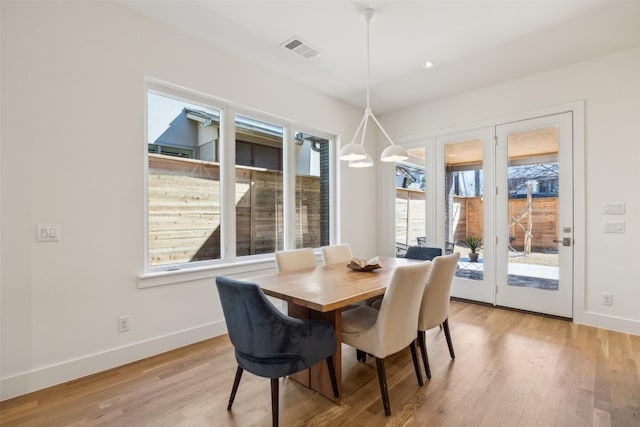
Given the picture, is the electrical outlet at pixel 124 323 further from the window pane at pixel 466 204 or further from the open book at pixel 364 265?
the window pane at pixel 466 204

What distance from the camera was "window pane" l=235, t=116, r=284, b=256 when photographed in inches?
139

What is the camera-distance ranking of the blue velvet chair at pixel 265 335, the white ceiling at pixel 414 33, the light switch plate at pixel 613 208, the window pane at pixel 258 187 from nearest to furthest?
the blue velvet chair at pixel 265 335 < the white ceiling at pixel 414 33 < the light switch plate at pixel 613 208 < the window pane at pixel 258 187

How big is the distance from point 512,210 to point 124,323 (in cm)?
439

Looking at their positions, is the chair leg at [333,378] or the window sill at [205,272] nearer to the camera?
the chair leg at [333,378]

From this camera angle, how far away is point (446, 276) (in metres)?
2.36

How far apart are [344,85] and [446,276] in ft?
9.28

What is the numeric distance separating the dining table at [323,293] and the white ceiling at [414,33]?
2.19 m

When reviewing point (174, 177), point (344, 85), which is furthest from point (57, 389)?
point (344, 85)

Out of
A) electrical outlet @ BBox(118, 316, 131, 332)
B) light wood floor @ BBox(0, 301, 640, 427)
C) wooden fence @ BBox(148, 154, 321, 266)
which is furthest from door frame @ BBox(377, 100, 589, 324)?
electrical outlet @ BBox(118, 316, 131, 332)

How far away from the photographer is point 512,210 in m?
3.89

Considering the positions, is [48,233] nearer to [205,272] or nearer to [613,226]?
[205,272]

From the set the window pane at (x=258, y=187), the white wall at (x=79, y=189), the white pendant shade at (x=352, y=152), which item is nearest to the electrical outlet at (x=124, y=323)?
the white wall at (x=79, y=189)

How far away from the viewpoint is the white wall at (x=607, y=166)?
10.3 feet

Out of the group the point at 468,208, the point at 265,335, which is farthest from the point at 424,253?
the point at 265,335
